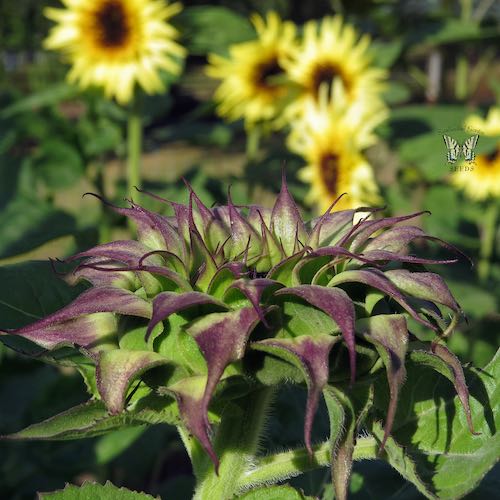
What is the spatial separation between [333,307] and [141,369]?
120 millimetres

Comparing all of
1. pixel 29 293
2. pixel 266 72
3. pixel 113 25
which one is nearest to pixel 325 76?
Result: pixel 266 72

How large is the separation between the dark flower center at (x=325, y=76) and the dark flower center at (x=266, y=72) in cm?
11

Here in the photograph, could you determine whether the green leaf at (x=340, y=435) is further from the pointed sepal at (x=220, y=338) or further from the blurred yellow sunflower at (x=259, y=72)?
the blurred yellow sunflower at (x=259, y=72)

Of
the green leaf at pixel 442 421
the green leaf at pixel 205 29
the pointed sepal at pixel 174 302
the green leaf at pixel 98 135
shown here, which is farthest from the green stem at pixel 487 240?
the pointed sepal at pixel 174 302

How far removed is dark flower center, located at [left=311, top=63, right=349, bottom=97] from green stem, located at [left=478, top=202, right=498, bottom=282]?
1.45ft

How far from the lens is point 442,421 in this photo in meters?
0.69

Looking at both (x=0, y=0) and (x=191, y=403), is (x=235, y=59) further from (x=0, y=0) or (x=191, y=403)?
(x=0, y=0)

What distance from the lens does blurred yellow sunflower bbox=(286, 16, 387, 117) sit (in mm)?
2035

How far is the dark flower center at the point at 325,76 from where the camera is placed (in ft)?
6.68

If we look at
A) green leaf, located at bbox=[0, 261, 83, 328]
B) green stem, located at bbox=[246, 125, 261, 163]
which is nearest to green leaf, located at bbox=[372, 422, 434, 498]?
green leaf, located at bbox=[0, 261, 83, 328]

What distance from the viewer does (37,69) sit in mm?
6785

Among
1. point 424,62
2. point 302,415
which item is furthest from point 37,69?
point 302,415

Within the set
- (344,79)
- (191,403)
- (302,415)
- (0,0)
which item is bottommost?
(302,415)

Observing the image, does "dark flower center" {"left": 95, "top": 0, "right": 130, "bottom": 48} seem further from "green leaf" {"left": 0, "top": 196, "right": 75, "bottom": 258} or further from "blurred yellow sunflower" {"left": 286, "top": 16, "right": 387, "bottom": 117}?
"green leaf" {"left": 0, "top": 196, "right": 75, "bottom": 258}
